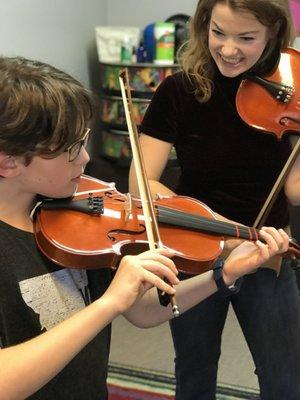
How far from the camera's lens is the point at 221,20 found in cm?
105

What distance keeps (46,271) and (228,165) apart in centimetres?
52

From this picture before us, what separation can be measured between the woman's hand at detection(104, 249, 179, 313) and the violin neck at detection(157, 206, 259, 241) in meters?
0.30

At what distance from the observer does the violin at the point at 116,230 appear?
851mm

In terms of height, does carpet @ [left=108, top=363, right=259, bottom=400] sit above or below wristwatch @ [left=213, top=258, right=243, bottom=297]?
below

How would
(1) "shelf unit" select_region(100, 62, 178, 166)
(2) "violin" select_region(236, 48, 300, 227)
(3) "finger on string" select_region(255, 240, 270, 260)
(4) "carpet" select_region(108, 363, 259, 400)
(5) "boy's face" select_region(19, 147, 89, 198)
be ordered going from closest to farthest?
(5) "boy's face" select_region(19, 147, 89, 198) < (3) "finger on string" select_region(255, 240, 270, 260) < (2) "violin" select_region(236, 48, 300, 227) < (4) "carpet" select_region(108, 363, 259, 400) < (1) "shelf unit" select_region(100, 62, 178, 166)

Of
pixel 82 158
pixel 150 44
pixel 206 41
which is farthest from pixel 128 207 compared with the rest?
pixel 150 44

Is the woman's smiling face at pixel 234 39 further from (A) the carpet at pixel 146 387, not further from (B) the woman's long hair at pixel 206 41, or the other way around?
(A) the carpet at pixel 146 387

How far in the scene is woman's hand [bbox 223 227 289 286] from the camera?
3.08 ft

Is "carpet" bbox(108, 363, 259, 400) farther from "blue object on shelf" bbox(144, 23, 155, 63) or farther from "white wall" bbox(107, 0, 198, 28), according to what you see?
"white wall" bbox(107, 0, 198, 28)

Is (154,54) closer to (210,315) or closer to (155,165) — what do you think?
(155,165)

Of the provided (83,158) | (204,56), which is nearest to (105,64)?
(204,56)

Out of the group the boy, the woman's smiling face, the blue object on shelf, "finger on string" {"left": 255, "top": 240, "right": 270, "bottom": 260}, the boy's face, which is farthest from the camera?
the blue object on shelf

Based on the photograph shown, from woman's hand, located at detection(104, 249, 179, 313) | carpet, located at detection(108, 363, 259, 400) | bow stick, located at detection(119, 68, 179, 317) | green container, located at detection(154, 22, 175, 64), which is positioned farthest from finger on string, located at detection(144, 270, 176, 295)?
green container, located at detection(154, 22, 175, 64)

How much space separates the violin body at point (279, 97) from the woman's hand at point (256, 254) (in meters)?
0.30
